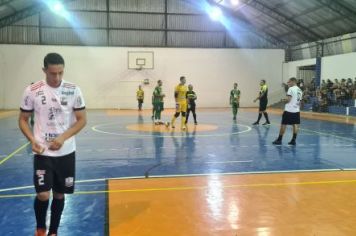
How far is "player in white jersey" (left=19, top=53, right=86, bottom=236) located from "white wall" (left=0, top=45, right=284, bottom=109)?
2781cm

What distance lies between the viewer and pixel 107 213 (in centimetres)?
502

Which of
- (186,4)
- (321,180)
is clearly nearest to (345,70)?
(186,4)

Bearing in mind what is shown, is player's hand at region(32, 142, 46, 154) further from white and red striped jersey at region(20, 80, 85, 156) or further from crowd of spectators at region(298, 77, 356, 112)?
crowd of spectators at region(298, 77, 356, 112)

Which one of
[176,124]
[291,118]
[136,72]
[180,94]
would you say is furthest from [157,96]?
[136,72]

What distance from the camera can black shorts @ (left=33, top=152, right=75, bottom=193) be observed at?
148 inches

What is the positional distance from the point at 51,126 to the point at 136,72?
28.3 m

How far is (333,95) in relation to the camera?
25.4m

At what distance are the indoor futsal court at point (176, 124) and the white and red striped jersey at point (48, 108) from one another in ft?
0.04

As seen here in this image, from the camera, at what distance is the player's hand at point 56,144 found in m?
3.68

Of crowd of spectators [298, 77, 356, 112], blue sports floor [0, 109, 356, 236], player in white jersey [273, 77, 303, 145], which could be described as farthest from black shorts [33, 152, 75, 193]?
crowd of spectators [298, 77, 356, 112]

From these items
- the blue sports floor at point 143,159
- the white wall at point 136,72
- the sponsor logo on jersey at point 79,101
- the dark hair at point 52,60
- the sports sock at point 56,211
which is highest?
the white wall at point 136,72

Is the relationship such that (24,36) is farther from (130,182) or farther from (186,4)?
(130,182)

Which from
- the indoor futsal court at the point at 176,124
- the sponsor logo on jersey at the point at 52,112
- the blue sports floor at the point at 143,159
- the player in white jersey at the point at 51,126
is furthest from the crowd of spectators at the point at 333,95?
the sponsor logo on jersey at the point at 52,112

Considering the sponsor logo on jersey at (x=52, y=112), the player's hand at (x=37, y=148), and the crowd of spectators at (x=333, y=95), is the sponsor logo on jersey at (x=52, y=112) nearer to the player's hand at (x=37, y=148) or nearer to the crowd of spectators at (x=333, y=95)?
the player's hand at (x=37, y=148)
